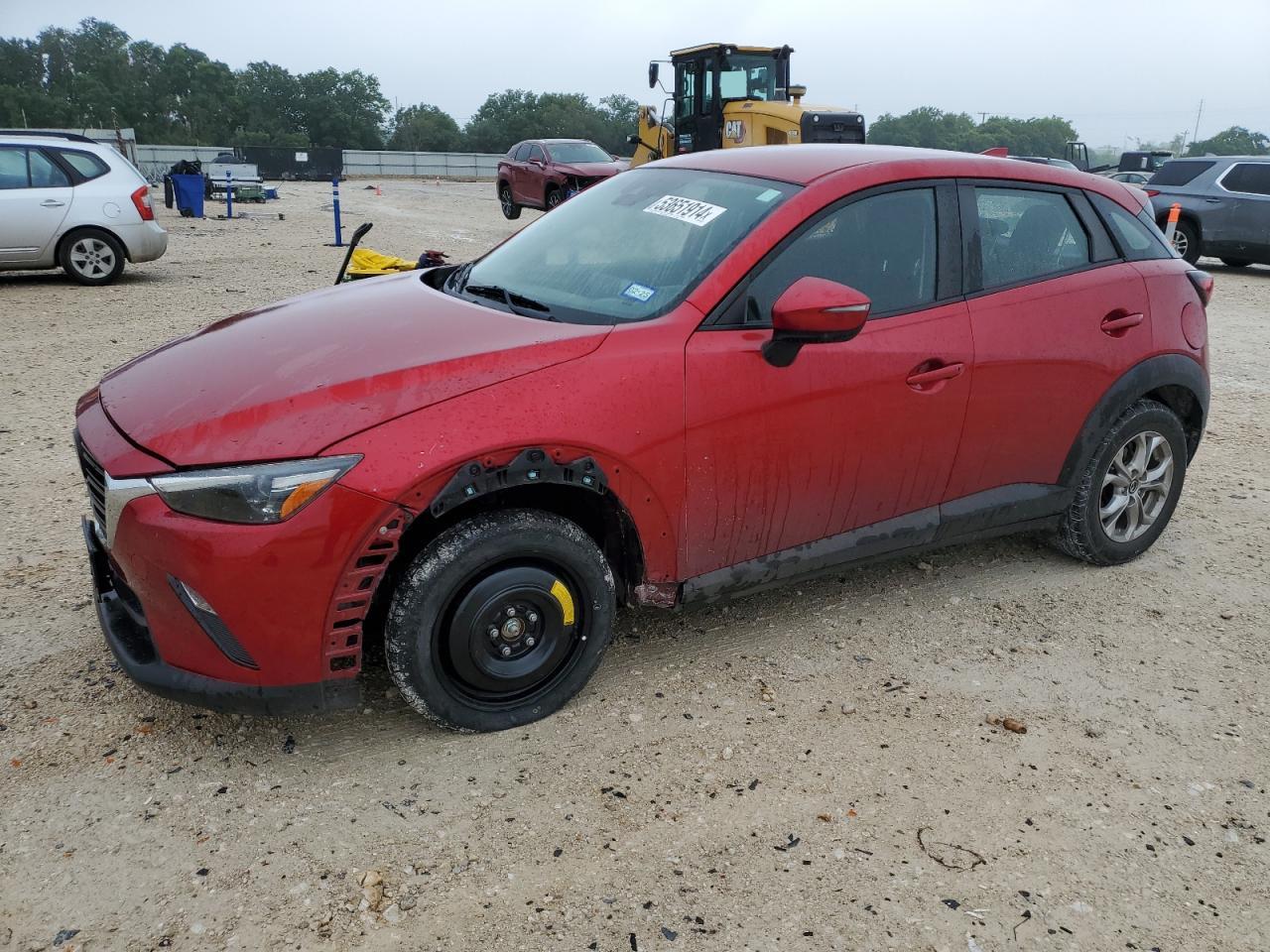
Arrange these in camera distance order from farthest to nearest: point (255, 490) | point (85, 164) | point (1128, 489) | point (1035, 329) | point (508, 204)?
point (508, 204)
point (85, 164)
point (1128, 489)
point (1035, 329)
point (255, 490)

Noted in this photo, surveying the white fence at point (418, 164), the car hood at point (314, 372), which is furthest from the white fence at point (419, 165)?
the car hood at point (314, 372)

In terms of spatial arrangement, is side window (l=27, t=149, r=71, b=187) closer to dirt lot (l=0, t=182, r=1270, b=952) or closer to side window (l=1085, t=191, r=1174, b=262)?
dirt lot (l=0, t=182, r=1270, b=952)

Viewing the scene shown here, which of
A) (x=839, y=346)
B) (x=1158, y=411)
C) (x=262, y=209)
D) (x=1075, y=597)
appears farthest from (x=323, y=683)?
(x=262, y=209)

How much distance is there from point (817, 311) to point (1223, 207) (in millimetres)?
14188

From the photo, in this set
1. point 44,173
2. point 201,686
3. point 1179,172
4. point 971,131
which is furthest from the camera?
point 971,131

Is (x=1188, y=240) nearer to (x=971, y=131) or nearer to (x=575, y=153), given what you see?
(x=575, y=153)

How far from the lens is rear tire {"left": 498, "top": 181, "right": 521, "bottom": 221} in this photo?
2084 centimetres

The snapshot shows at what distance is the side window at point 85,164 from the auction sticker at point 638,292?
31.4ft

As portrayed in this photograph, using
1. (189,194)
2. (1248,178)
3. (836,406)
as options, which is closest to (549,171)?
(189,194)

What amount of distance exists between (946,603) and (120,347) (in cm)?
691

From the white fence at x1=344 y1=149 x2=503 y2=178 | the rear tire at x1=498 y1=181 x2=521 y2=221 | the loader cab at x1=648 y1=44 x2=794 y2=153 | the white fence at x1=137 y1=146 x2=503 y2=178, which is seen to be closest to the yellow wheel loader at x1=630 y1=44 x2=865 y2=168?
the loader cab at x1=648 y1=44 x2=794 y2=153

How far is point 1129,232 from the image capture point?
4051 mm

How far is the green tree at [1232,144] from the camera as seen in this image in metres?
67.7

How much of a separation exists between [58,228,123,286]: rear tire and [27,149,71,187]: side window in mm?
544
